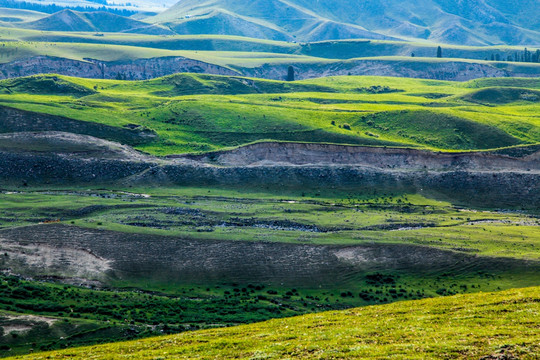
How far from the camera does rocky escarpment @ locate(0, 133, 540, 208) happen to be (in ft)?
343

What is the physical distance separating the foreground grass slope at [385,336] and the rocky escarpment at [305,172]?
199 feet

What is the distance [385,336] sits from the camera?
35938 mm

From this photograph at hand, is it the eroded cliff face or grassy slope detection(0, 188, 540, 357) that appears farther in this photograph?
the eroded cliff face

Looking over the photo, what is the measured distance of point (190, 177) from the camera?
10862 centimetres

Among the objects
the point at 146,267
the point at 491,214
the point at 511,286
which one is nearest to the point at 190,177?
the point at 146,267

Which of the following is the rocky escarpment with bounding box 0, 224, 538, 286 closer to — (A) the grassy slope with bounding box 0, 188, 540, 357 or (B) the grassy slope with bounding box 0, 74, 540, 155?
(A) the grassy slope with bounding box 0, 188, 540, 357

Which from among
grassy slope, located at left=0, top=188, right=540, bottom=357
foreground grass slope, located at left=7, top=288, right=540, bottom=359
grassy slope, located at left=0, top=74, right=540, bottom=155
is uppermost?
grassy slope, located at left=0, top=74, right=540, bottom=155

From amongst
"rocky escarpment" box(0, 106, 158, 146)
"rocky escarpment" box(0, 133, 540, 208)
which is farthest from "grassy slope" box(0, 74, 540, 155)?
"rocky escarpment" box(0, 133, 540, 208)

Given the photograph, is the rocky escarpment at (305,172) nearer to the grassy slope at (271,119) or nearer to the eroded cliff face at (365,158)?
the eroded cliff face at (365,158)

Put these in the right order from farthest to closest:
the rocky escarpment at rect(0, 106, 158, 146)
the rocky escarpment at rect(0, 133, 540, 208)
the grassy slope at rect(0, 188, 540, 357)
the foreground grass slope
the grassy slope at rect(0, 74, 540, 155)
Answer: the grassy slope at rect(0, 74, 540, 155) < the rocky escarpment at rect(0, 106, 158, 146) < the rocky escarpment at rect(0, 133, 540, 208) < the grassy slope at rect(0, 188, 540, 357) < the foreground grass slope

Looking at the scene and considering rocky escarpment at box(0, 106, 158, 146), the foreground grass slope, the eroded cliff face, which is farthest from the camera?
rocky escarpment at box(0, 106, 158, 146)

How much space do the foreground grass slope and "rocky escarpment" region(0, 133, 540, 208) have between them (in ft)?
199

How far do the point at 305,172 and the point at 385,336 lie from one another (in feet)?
245

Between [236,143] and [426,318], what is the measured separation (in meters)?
96.5
